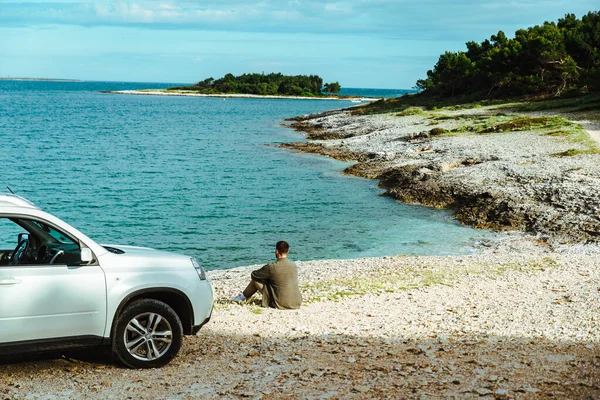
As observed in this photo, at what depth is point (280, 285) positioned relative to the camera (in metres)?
12.9

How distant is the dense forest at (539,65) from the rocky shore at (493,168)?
19628 mm

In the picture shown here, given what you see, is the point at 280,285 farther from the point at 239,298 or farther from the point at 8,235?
the point at 8,235

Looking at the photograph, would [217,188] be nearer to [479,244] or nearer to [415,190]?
[415,190]

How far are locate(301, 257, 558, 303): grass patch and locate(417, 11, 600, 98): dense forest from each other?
174ft

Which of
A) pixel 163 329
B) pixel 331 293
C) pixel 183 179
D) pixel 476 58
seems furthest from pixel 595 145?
pixel 476 58

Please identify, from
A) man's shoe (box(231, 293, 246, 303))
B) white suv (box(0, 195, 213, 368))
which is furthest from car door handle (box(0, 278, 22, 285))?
man's shoe (box(231, 293, 246, 303))

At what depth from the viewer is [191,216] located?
1168 inches

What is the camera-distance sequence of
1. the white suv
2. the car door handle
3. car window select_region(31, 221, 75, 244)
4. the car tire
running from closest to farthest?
the car door handle, the white suv, the car tire, car window select_region(31, 221, 75, 244)

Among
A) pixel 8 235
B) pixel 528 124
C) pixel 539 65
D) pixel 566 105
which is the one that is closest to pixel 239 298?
pixel 8 235

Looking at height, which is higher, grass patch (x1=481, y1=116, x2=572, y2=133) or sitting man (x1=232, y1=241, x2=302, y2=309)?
grass patch (x1=481, y1=116, x2=572, y2=133)

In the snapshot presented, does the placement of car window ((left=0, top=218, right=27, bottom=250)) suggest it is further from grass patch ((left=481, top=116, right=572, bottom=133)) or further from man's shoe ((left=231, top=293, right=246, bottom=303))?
grass patch ((left=481, top=116, right=572, bottom=133))

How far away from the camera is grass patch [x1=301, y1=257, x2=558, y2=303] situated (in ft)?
48.6

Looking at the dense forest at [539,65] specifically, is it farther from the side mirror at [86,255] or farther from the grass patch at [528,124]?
the side mirror at [86,255]

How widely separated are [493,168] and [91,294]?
28.0 metres
